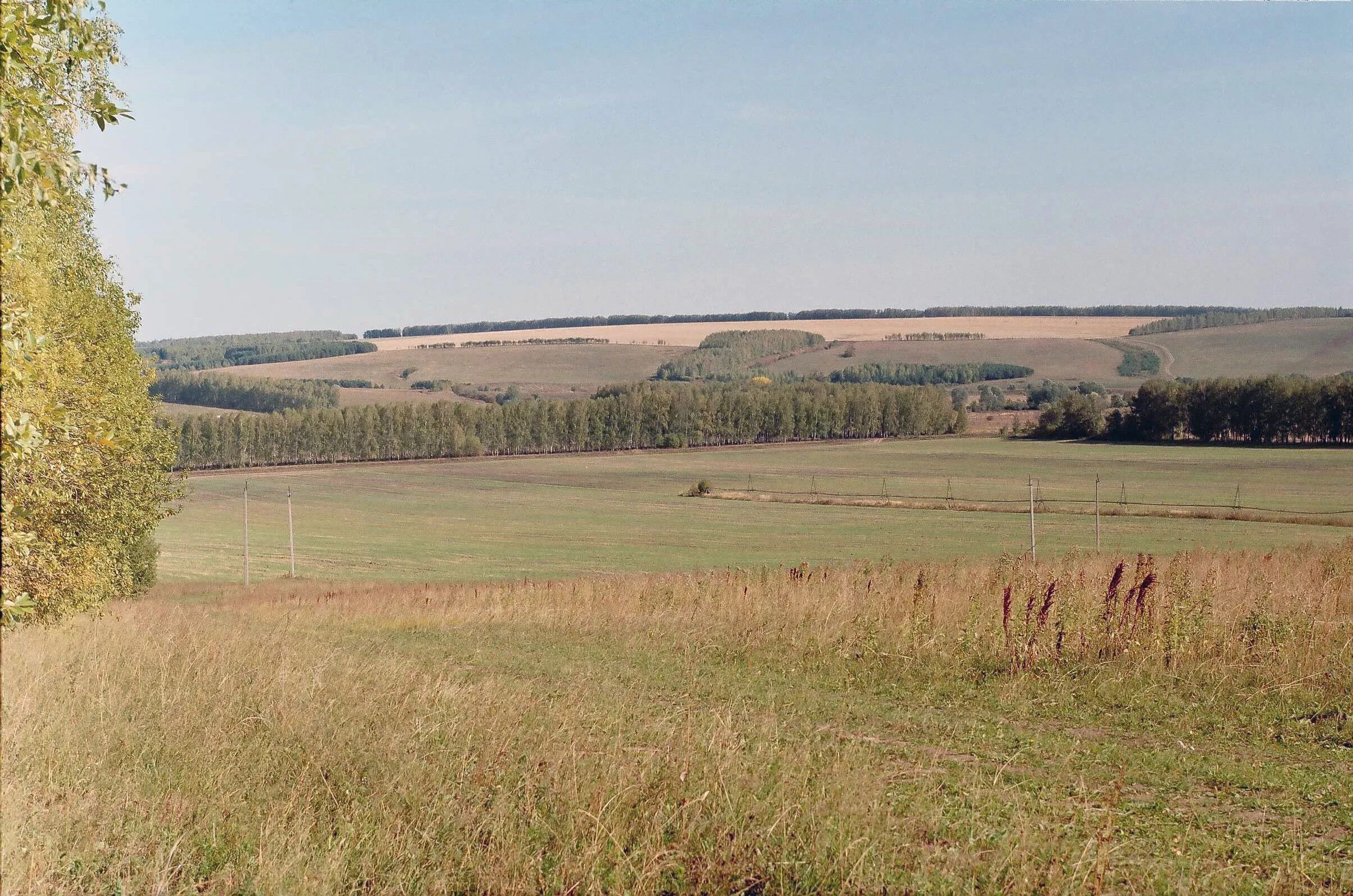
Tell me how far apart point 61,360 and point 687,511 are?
73.0 meters

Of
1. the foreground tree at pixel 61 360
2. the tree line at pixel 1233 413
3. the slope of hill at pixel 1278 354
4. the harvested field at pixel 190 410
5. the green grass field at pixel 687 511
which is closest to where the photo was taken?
the foreground tree at pixel 61 360

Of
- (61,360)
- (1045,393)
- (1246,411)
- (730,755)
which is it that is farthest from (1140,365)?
(730,755)

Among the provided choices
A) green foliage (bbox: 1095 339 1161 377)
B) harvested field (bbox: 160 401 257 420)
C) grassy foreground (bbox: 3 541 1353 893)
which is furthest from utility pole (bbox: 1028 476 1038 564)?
green foliage (bbox: 1095 339 1161 377)

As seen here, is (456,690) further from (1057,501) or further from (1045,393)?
(1045,393)

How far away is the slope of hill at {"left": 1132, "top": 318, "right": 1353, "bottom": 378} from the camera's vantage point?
532 ft

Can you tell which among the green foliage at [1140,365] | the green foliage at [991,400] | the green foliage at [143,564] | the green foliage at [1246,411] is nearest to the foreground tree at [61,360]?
the green foliage at [143,564]

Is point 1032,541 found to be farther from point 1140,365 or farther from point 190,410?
point 1140,365

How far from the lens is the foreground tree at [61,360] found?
5539 millimetres

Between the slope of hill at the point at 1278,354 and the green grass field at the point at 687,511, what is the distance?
5312 cm

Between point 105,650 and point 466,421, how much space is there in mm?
152321

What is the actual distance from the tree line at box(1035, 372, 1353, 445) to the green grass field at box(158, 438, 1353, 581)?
5.98 m

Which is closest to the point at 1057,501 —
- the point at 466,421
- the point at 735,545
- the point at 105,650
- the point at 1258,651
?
the point at 735,545

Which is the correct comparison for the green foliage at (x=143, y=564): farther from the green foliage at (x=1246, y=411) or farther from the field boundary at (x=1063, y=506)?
the green foliage at (x=1246, y=411)

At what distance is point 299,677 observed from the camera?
29.6 feet
